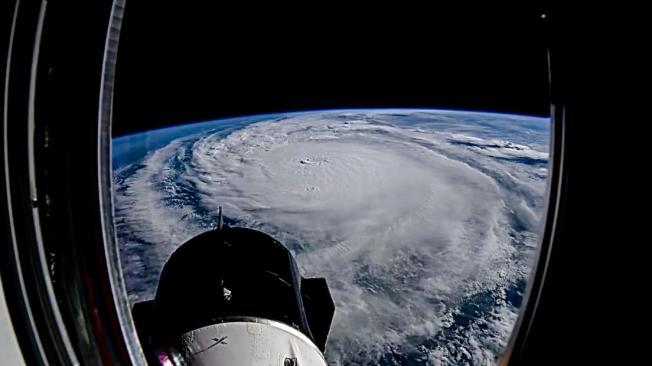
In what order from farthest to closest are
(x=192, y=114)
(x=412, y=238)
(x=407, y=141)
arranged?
(x=407, y=141) < (x=412, y=238) < (x=192, y=114)

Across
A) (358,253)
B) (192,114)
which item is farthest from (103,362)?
(358,253)

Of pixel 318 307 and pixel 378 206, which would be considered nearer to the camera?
pixel 318 307

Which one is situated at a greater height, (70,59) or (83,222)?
A: (70,59)

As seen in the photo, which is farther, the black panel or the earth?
the earth

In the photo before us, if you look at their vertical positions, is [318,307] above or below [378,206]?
above

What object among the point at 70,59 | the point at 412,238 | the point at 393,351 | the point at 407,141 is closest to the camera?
the point at 70,59

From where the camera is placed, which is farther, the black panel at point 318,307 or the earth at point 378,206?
the earth at point 378,206

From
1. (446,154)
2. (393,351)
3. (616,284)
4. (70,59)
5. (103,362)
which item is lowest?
(393,351)

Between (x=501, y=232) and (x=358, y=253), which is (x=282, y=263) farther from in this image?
(x=501, y=232)
